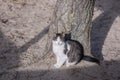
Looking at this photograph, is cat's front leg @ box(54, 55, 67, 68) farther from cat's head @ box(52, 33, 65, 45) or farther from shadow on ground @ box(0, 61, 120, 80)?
cat's head @ box(52, 33, 65, 45)

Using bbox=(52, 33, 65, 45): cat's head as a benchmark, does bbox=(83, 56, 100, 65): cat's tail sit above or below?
below

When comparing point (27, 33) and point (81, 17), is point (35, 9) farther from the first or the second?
point (81, 17)

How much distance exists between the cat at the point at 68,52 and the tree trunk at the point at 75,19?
7.0 inches

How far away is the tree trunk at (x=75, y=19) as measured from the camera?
489 cm

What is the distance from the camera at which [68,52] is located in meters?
4.96

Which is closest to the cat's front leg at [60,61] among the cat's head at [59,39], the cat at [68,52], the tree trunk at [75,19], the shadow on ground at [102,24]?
the cat at [68,52]

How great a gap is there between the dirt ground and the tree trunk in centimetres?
39

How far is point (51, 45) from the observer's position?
528cm

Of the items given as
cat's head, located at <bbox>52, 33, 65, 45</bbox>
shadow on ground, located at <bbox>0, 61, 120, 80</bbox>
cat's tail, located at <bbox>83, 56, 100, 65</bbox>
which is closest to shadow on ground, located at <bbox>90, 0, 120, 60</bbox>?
cat's tail, located at <bbox>83, 56, 100, 65</bbox>

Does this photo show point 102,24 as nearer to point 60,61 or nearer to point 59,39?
point 60,61

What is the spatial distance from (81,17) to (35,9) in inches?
80.2

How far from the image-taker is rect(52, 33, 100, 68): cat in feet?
15.9

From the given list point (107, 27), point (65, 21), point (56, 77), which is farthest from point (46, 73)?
point (107, 27)

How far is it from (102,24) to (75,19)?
1.54m
